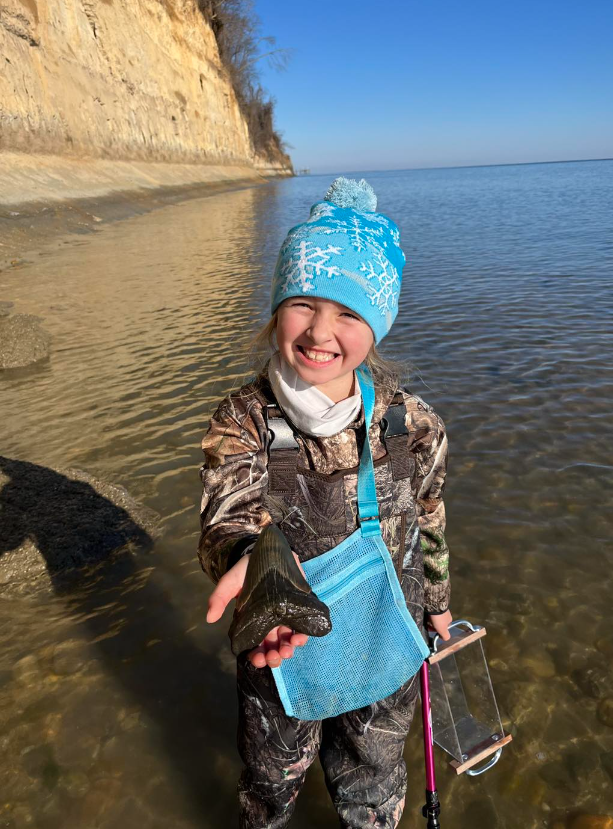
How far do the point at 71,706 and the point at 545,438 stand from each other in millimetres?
4157

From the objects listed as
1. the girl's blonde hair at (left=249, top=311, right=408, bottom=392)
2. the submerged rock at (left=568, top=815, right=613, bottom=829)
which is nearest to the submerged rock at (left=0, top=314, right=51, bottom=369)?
the girl's blonde hair at (left=249, top=311, right=408, bottom=392)

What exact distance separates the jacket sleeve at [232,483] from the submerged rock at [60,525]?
2.25 meters

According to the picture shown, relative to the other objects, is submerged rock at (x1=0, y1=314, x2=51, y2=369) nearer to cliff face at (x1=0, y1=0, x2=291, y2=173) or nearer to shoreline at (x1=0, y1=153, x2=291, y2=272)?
shoreline at (x1=0, y1=153, x2=291, y2=272)

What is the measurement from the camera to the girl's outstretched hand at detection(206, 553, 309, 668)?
1.45 metres

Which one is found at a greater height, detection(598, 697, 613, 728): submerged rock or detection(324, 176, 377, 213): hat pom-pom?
detection(324, 176, 377, 213): hat pom-pom

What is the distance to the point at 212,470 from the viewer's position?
179cm

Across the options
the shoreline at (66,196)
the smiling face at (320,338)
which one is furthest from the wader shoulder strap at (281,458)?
the shoreline at (66,196)

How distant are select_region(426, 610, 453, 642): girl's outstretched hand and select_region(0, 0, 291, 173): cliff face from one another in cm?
2148

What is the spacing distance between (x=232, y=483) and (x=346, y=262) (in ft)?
2.54

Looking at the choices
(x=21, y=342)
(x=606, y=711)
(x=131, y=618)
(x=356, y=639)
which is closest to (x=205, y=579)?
(x=131, y=618)

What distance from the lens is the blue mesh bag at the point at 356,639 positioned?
5.82 feet

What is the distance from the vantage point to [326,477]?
1852mm

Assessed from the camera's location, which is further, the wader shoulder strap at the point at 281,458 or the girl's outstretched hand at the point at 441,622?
the girl's outstretched hand at the point at 441,622

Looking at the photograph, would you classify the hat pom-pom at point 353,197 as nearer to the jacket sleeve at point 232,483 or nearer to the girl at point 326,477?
the girl at point 326,477
